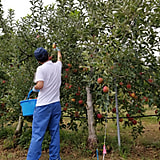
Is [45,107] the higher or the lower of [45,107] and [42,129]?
the higher

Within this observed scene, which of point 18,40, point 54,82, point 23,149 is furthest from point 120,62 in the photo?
point 23,149

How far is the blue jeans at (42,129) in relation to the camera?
2.39 metres

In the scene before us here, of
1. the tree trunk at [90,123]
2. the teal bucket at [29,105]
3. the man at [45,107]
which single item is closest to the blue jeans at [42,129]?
the man at [45,107]

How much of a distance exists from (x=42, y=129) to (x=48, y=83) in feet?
1.80

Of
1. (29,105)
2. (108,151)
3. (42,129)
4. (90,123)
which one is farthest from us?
(90,123)

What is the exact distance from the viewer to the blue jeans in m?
A: 2.39

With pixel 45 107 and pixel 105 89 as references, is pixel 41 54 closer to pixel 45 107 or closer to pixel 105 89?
pixel 45 107

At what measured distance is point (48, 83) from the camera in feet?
8.15

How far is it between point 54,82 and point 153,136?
9.39ft

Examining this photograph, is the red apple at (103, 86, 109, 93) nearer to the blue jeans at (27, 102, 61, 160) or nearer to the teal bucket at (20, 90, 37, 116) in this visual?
the blue jeans at (27, 102, 61, 160)

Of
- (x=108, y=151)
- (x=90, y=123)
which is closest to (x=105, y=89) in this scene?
(x=90, y=123)

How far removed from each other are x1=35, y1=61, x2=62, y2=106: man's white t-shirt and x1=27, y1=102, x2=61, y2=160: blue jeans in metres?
0.07

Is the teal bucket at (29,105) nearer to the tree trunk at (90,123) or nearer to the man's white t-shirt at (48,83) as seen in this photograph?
the man's white t-shirt at (48,83)

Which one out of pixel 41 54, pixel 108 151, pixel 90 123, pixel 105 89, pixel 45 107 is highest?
pixel 41 54
